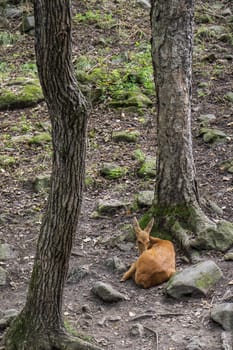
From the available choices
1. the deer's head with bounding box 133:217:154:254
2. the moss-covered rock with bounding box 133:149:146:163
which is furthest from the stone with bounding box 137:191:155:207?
the moss-covered rock with bounding box 133:149:146:163

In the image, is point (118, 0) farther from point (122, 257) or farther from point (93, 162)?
point (122, 257)

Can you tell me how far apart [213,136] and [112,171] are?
5.36 feet

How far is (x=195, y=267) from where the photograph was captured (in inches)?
210

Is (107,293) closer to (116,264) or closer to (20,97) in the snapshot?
(116,264)

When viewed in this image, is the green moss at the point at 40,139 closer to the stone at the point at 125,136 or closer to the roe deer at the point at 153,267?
Answer: the stone at the point at 125,136

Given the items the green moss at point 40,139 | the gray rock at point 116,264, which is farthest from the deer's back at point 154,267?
the green moss at point 40,139

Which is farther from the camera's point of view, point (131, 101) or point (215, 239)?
point (131, 101)

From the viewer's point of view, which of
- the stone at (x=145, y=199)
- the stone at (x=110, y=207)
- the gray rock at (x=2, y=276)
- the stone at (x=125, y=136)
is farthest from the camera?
the stone at (x=125, y=136)

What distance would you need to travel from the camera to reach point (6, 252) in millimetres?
6414

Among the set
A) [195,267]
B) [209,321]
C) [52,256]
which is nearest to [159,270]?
[195,267]

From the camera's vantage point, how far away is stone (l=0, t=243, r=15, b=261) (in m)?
6.34

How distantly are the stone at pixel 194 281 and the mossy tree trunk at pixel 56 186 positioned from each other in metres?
1.14

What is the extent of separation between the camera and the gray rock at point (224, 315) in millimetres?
4652

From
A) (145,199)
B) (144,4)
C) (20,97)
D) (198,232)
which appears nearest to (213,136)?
(145,199)
